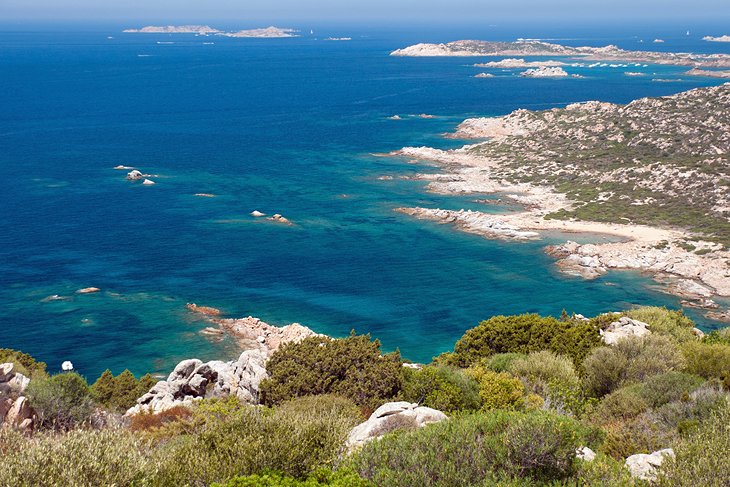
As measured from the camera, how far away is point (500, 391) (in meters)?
26.7

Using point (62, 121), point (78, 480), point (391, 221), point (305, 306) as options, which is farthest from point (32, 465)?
point (62, 121)

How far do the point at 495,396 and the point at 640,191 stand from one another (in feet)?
207

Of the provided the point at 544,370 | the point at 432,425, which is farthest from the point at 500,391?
the point at 432,425

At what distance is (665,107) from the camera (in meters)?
106

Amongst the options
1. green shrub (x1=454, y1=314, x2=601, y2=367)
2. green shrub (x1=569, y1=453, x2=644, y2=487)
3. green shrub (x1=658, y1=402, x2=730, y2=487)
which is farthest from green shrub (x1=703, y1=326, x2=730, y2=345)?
green shrub (x1=569, y1=453, x2=644, y2=487)

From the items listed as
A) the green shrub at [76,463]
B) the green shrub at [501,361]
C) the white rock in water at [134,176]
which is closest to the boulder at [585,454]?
the green shrub at [76,463]

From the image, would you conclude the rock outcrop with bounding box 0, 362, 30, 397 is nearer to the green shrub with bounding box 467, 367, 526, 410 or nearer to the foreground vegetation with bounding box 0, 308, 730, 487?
the foreground vegetation with bounding box 0, 308, 730, 487

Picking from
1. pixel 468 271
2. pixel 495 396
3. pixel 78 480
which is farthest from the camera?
pixel 468 271

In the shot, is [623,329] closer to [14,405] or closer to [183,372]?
[183,372]

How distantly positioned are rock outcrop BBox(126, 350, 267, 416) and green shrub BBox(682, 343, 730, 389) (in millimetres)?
18096

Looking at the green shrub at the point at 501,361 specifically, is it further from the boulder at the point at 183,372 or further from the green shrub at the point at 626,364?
the boulder at the point at 183,372

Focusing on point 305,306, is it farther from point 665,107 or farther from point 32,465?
point 665,107

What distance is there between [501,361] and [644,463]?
47.7 ft

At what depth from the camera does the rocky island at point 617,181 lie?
62312 millimetres
